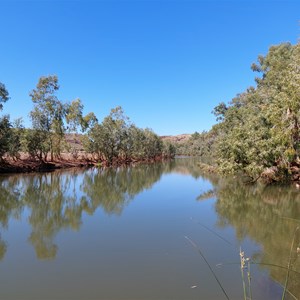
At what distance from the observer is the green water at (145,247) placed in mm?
5387

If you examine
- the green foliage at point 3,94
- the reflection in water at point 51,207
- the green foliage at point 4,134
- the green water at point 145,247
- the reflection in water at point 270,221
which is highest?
the green foliage at point 3,94

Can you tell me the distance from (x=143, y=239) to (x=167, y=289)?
3.27 meters

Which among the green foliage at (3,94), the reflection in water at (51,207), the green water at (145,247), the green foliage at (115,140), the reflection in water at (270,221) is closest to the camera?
the green water at (145,247)

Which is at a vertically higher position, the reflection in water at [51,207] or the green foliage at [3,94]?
the green foliage at [3,94]

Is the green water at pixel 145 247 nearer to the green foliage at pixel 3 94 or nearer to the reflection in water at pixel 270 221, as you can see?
the reflection in water at pixel 270 221

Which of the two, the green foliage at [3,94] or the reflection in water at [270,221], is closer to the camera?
the reflection in water at [270,221]

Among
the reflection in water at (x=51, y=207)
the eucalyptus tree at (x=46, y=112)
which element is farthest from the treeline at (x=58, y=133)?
the reflection in water at (x=51, y=207)

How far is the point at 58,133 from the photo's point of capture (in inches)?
1483

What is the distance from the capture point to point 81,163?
4569 centimetres

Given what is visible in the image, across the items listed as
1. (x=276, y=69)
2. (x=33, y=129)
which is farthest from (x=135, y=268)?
(x=33, y=129)

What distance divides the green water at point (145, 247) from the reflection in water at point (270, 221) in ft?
0.10

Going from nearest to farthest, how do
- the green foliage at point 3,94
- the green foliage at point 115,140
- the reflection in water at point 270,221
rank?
the reflection in water at point 270,221
the green foliage at point 3,94
the green foliage at point 115,140

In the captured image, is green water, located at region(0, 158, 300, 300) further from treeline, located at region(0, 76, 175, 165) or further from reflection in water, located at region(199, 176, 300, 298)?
treeline, located at region(0, 76, 175, 165)

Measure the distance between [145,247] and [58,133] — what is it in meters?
32.5
